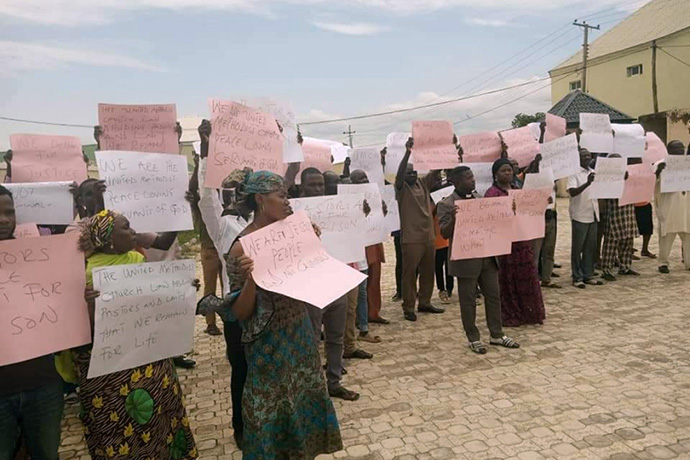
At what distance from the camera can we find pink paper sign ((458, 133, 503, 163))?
628 centimetres

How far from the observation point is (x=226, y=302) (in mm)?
2725

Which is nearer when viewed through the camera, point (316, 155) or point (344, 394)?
point (344, 394)

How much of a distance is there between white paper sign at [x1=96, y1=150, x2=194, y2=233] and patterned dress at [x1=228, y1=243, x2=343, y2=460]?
1.36 metres

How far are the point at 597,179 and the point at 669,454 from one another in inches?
185

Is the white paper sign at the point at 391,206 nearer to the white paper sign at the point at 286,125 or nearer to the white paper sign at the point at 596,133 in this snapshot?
the white paper sign at the point at 286,125

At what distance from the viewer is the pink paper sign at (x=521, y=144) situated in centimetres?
642

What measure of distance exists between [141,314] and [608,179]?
262 inches

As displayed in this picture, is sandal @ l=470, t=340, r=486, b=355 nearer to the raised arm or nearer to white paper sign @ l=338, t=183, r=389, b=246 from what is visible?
white paper sign @ l=338, t=183, r=389, b=246

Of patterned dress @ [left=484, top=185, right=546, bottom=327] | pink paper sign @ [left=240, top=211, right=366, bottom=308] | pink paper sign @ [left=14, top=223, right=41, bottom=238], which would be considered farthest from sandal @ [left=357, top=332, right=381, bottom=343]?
pink paper sign @ [left=14, top=223, right=41, bottom=238]

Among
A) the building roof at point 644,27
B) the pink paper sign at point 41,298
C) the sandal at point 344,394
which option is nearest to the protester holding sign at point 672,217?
the sandal at point 344,394

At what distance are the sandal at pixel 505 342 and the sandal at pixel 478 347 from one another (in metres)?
0.20

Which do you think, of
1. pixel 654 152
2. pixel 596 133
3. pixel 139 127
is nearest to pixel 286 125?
pixel 139 127

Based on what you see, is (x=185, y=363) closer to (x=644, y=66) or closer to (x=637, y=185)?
(x=637, y=185)

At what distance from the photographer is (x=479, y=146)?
20.7 feet
